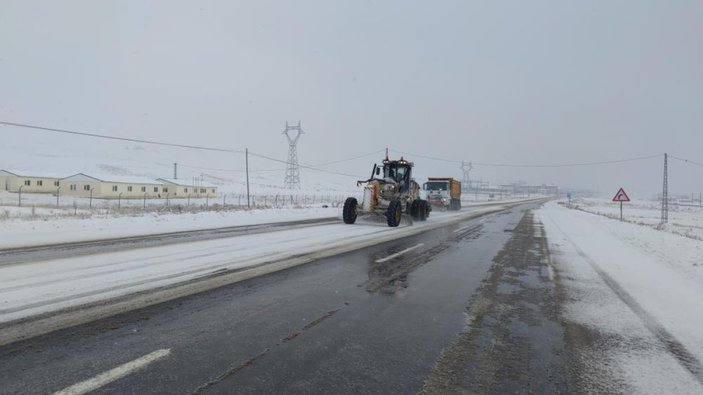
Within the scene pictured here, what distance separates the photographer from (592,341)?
14.9ft

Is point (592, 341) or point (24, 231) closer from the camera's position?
point (592, 341)

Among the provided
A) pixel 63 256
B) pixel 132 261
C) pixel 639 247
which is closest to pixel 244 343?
pixel 132 261

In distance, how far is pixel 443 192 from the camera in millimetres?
36812

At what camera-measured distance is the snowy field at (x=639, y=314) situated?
3.69 m

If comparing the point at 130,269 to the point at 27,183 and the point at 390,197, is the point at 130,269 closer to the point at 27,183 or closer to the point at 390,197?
the point at 390,197

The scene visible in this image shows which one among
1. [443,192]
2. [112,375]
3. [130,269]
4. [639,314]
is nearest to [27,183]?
[443,192]

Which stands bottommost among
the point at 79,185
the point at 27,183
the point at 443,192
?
the point at 443,192

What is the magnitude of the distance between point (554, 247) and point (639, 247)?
118 inches

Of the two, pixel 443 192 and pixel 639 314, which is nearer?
pixel 639 314

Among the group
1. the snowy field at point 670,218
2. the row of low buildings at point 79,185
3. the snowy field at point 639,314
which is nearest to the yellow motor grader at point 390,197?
the snowy field at point 639,314

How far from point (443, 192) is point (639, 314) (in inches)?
1241

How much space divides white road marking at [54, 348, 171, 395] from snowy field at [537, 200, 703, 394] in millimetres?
3731

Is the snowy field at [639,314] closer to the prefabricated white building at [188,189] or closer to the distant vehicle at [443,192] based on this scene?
the distant vehicle at [443,192]

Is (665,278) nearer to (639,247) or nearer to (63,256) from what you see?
(639,247)
